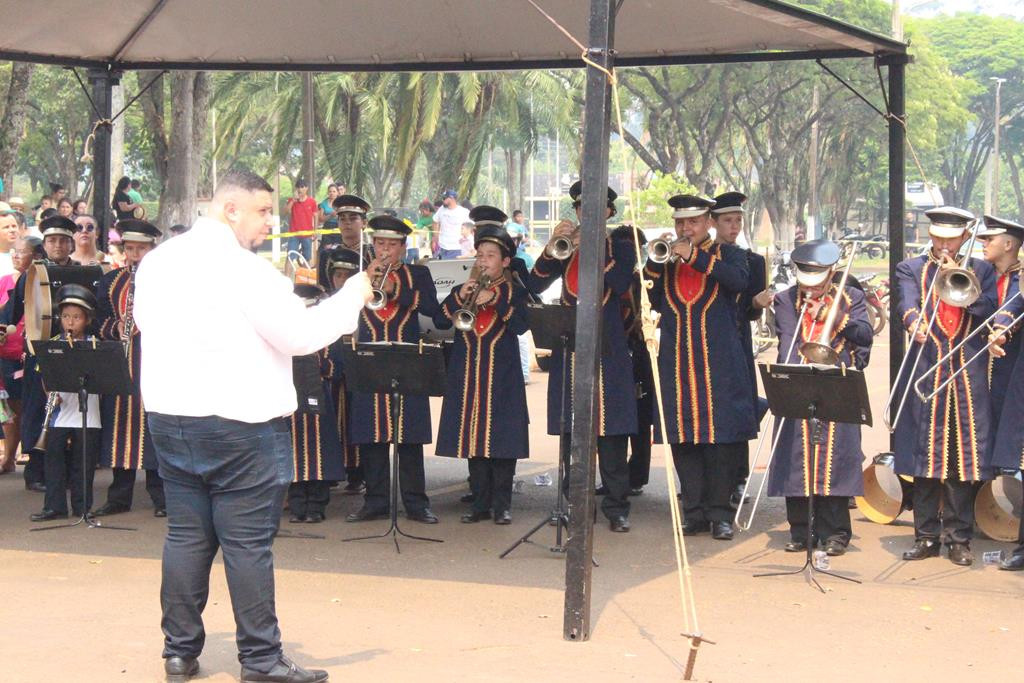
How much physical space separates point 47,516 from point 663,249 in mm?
4287

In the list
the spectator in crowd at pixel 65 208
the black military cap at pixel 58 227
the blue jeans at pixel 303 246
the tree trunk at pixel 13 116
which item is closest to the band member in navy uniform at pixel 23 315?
the black military cap at pixel 58 227

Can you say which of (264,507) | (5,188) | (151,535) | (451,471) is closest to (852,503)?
(451,471)

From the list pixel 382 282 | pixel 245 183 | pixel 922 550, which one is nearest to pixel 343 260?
pixel 382 282

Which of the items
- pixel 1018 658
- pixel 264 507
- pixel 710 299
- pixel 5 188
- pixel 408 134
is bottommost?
pixel 1018 658

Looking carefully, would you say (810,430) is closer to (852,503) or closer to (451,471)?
(852,503)

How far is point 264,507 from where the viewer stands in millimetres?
5504

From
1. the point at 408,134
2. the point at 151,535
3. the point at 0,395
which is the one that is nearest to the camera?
the point at 151,535

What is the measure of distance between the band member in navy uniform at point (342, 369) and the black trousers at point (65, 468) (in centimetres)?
160

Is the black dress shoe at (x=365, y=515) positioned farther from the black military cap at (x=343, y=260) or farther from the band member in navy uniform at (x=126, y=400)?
the black military cap at (x=343, y=260)

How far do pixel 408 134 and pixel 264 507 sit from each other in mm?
26274

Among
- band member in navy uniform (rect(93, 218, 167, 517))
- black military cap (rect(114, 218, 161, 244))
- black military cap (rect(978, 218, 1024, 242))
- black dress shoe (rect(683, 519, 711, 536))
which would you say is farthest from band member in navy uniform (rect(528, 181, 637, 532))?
band member in navy uniform (rect(93, 218, 167, 517))

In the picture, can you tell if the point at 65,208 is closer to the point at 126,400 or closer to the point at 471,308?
the point at 126,400

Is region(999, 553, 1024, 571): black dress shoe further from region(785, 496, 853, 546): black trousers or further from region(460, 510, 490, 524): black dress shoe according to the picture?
region(460, 510, 490, 524): black dress shoe

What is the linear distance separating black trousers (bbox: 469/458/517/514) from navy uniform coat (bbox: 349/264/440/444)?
0.41m
